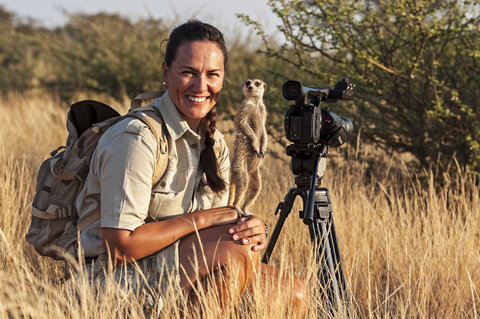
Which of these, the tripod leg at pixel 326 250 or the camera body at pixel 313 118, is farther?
A: the tripod leg at pixel 326 250

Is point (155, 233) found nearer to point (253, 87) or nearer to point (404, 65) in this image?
point (253, 87)

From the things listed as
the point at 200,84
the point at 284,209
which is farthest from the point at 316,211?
the point at 200,84

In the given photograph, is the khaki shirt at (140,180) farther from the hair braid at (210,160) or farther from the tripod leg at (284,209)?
the tripod leg at (284,209)

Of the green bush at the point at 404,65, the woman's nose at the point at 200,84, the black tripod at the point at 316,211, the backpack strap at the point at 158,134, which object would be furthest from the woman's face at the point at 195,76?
the green bush at the point at 404,65

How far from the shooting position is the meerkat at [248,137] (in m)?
1.84

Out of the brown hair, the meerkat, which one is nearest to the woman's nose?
the brown hair

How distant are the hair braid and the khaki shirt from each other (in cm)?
4

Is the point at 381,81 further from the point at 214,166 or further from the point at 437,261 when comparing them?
the point at 214,166

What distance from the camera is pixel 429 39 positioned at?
4172 millimetres

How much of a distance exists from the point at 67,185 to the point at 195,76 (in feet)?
2.33

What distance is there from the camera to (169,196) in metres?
2.16

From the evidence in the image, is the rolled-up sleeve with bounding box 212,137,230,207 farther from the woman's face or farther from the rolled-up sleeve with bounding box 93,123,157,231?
the rolled-up sleeve with bounding box 93,123,157,231

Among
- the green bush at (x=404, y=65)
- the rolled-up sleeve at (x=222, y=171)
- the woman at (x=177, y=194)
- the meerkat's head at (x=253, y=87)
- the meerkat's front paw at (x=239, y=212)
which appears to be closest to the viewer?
the meerkat's head at (x=253, y=87)

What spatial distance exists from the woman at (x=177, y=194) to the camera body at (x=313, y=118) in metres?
0.35
